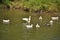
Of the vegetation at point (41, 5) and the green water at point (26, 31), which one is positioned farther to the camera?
the vegetation at point (41, 5)

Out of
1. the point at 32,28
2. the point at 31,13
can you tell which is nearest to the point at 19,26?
the point at 32,28

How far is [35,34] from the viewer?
937 inches

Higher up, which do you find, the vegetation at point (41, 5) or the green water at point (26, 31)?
the vegetation at point (41, 5)

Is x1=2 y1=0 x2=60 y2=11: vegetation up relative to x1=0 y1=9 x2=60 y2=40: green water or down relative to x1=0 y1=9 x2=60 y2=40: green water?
up

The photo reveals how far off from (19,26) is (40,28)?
63.9 inches

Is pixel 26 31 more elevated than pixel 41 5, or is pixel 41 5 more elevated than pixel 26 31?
pixel 41 5

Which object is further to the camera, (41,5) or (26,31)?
(41,5)

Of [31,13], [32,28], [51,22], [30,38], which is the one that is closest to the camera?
[30,38]

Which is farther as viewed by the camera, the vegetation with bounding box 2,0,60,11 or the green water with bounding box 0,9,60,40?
the vegetation with bounding box 2,0,60,11

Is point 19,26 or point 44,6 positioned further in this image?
point 44,6

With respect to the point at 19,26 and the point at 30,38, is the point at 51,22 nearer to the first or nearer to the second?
the point at 19,26

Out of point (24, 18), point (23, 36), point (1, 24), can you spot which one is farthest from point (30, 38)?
point (24, 18)

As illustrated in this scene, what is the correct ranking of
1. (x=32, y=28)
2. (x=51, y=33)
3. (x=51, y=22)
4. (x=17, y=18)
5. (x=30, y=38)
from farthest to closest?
1. (x=17, y=18)
2. (x=51, y=22)
3. (x=32, y=28)
4. (x=51, y=33)
5. (x=30, y=38)

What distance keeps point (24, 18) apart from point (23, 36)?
634cm
